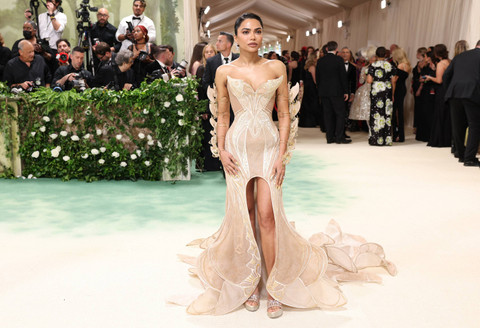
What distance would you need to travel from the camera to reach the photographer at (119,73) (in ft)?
21.9

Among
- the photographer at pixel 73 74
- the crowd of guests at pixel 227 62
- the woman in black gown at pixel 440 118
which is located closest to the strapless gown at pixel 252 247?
the crowd of guests at pixel 227 62

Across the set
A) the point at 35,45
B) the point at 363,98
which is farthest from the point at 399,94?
the point at 35,45

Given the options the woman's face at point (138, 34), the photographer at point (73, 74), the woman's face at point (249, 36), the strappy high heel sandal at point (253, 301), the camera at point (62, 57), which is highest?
the woman's face at point (138, 34)

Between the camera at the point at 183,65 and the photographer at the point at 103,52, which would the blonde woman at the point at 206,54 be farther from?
the photographer at the point at 103,52

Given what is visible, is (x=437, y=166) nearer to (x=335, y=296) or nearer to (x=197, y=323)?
(x=335, y=296)

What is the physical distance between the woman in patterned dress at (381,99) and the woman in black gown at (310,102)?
2.93m

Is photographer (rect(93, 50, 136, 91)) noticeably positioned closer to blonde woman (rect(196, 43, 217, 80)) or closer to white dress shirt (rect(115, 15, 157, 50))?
blonde woman (rect(196, 43, 217, 80))

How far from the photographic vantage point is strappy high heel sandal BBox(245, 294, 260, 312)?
2.79 metres

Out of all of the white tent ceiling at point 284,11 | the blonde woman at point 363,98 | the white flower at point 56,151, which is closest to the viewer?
the white flower at point 56,151

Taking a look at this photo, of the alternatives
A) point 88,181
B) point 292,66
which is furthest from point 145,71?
point 292,66

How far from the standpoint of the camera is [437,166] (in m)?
7.28

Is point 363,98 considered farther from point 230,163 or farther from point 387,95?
point 230,163

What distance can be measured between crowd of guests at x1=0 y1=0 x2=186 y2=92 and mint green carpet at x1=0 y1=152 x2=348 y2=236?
1354 millimetres

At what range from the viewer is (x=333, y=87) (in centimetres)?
968
